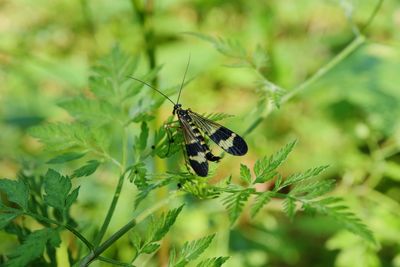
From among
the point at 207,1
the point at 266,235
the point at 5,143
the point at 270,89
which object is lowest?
the point at 270,89

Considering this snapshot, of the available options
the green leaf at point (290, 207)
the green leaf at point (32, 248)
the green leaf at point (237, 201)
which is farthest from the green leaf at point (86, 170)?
the green leaf at point (290, 207)

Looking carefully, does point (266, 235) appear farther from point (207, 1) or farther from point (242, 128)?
point (207, 1)

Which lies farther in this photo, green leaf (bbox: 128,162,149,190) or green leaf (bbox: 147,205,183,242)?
green leaf (bbox: 128,162,149,190)

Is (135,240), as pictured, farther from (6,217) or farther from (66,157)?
(66,157)

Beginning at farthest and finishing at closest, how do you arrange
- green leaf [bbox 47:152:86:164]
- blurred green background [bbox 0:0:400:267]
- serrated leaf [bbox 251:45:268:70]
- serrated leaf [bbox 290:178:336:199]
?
blurred green background [bbox 0:0:400:267] → serrated leaf [bbox 251:45:268:70] → green leaf [bbox 47:152:86:164] → serrated leaf [bbox 290:178:336:199]

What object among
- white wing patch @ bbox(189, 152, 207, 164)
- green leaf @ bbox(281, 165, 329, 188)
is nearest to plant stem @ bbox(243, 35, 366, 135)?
white wing patch @ bbox(189, 152, 207, 164)

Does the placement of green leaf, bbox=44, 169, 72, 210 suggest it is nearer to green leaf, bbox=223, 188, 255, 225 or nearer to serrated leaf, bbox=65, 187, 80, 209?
serrated leaf, bbox=65, 187, 80, 209

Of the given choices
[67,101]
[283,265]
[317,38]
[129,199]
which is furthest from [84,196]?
[317,38]
